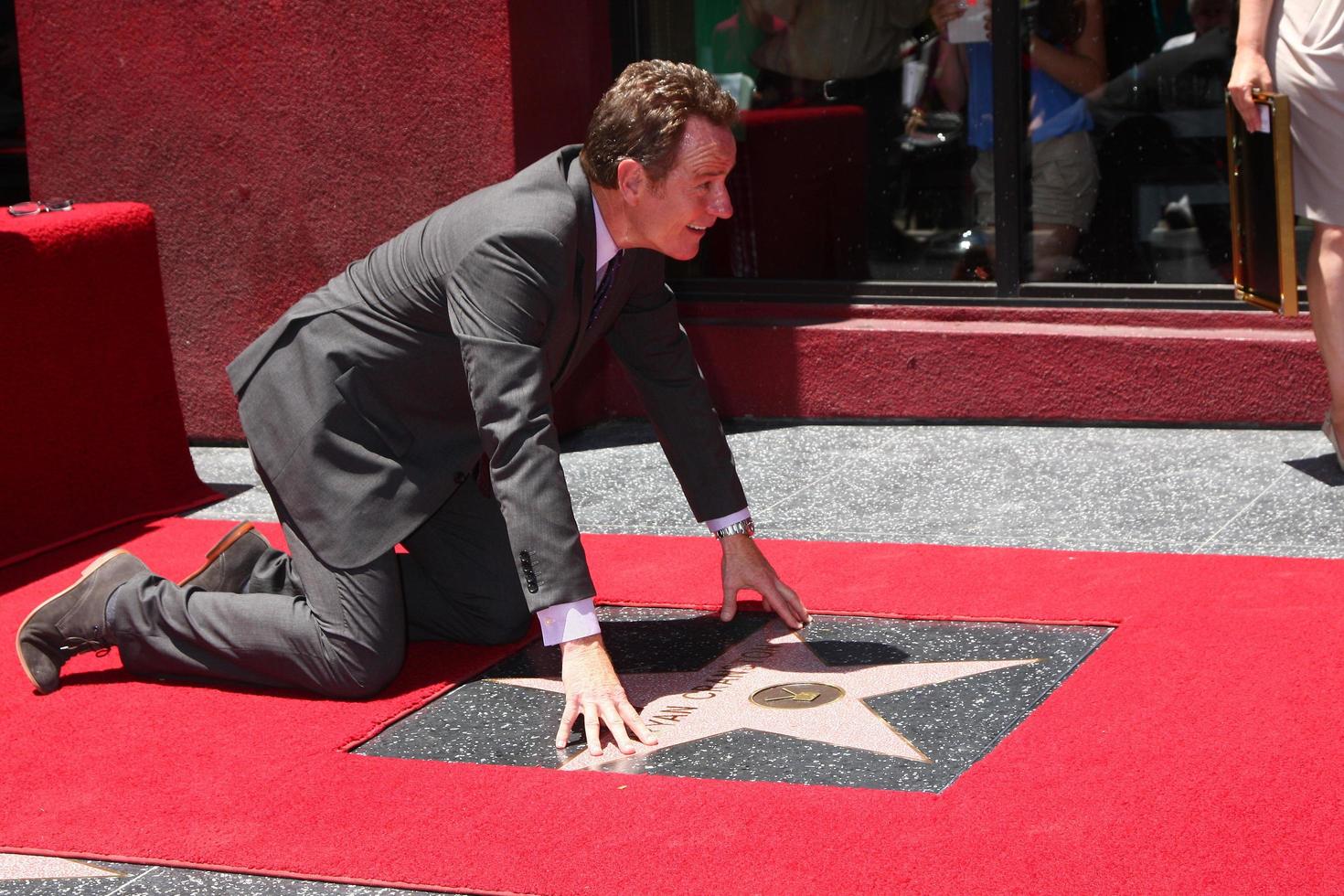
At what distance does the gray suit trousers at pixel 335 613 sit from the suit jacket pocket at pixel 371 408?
0.74 ft

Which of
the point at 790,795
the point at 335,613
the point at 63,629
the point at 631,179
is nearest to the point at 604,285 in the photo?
the point at 631,179

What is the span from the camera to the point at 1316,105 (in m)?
4.95

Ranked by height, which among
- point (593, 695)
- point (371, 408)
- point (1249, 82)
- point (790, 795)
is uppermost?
point (1249, 82)

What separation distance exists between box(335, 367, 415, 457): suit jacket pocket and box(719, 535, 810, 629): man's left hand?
28.8 inches

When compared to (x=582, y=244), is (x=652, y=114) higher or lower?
higher

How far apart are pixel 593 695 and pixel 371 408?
0.84 metres

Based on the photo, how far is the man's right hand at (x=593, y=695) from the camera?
309 cm

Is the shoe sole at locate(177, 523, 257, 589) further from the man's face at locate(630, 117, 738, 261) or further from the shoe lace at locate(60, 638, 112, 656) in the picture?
the man's face at locate(630, 117, 738, 261)

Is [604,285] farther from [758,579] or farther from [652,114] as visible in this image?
[758,579]

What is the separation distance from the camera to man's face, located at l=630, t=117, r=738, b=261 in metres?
3.26

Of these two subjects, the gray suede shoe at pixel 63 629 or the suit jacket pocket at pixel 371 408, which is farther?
the gray suede shoe at pixel 63 629

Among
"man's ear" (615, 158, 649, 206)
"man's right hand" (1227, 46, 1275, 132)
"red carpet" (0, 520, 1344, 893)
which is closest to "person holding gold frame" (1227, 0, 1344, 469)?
"man's right hand" (1227, 46, 1275, 132)

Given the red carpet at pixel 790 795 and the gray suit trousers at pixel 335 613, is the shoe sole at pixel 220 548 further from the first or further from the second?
the red carpet at pixel 790 795

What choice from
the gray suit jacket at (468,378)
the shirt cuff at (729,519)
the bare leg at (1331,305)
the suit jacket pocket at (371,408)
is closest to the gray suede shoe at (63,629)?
the gray suit jacket at (468,378)
